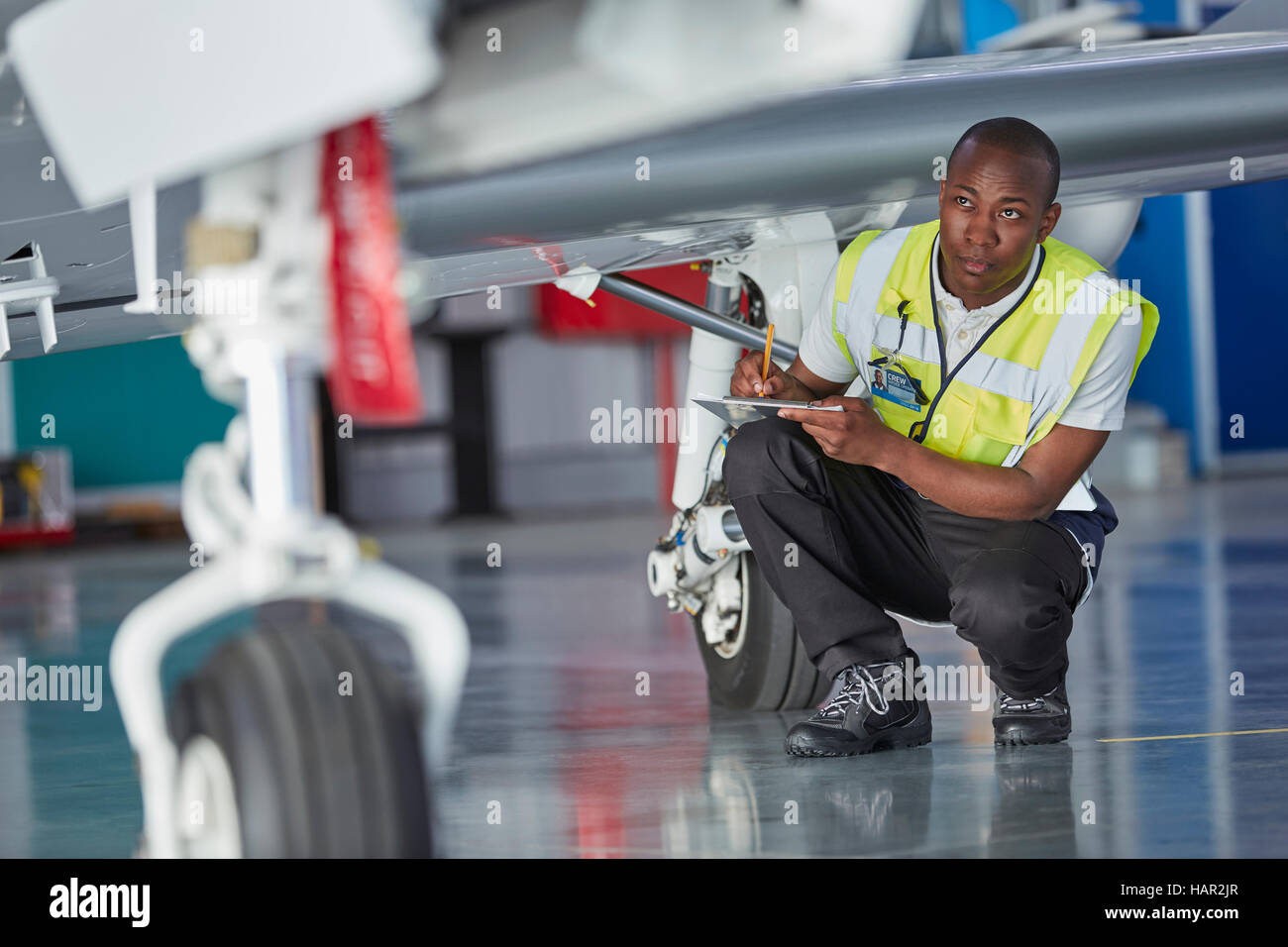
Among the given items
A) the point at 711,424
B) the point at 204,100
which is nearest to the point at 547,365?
the point at 711,424

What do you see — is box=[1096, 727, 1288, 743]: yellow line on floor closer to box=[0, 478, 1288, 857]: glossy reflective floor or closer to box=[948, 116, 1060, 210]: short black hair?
box=[0, 478, 1288, 857]: glossy reflective floor

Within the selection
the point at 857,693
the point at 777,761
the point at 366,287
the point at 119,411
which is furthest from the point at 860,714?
the point at 119,411

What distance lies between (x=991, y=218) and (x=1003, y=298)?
0.18m

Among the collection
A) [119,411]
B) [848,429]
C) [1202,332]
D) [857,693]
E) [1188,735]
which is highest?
[1202,332]

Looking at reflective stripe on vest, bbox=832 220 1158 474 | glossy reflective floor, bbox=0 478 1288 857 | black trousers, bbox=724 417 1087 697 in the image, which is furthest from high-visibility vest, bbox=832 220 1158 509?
glossy reflective floor, bbox=0 478 1288 857

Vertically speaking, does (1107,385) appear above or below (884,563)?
above

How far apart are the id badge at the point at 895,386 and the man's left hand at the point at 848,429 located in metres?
0.25

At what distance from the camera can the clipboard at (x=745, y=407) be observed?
7.18 ft

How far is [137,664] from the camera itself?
54.0 inches

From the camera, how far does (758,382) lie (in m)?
2.41

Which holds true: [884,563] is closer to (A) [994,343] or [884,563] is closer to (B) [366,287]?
(A) [994,343]

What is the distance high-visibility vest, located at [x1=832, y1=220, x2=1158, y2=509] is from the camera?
2.37m

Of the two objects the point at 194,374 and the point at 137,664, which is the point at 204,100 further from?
the point at 194,374
